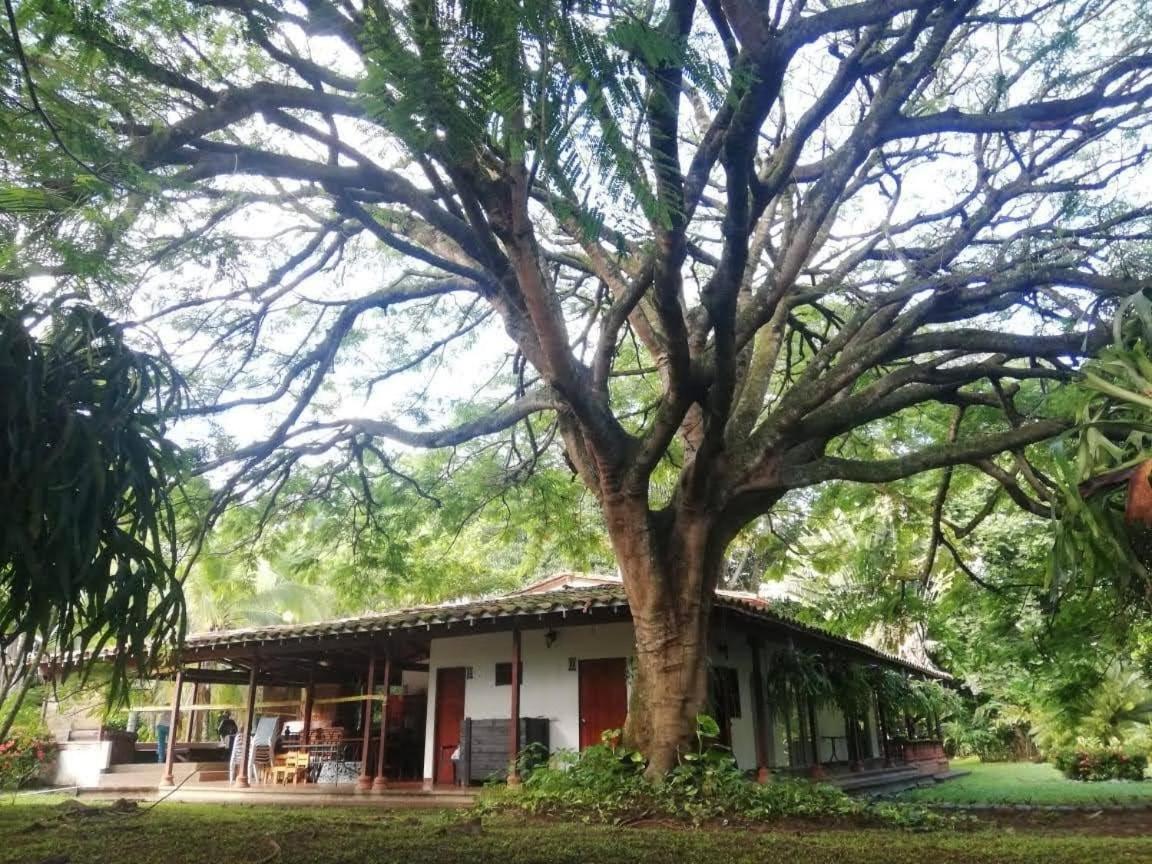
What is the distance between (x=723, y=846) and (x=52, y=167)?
495 cm

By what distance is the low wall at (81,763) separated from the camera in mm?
18094

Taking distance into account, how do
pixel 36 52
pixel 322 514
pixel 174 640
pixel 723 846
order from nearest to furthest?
pixel 174 640
pixel 36 52
pixel 723 846
pixel 322 514

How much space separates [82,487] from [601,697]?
11322mm

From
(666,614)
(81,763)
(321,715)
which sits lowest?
(81,763)

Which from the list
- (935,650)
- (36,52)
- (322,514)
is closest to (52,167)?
(36,52)

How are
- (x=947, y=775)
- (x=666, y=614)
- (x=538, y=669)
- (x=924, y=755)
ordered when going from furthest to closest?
(x=924, y=755) → (x=947, y=775) → (x=538, y=669) → (x=666, y=614)

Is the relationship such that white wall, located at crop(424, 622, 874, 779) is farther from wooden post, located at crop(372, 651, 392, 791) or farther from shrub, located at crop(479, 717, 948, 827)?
shrub, located at crop(479, 717, 948, 827)

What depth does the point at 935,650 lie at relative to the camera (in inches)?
1057

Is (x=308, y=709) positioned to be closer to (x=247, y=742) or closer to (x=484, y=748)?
(x=247, y=742)

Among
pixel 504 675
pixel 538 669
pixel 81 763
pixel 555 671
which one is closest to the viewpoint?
pixel 555 671

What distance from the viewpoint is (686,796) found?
7645 millimetres

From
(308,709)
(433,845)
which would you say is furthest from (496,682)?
(433,845)

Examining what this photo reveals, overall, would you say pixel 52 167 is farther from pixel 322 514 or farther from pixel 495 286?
pixel 322 514

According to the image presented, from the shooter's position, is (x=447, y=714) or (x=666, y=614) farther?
(x=447, y=714)
